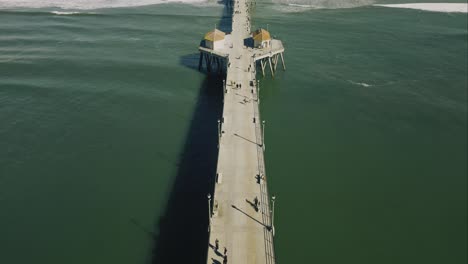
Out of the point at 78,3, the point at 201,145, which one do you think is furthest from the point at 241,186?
the point at 78,3

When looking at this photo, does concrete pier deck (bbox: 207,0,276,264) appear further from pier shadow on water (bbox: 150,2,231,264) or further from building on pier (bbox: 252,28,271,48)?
building on pier (bbox: 252,28,271,48)

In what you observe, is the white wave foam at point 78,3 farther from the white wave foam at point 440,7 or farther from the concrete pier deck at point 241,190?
the concrete pier deck at point 241,190

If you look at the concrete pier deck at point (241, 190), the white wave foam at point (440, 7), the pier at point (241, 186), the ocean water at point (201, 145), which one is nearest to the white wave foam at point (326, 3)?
the white wave foam at point (440, 7)

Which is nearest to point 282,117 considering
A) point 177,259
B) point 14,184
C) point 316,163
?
point 316,163

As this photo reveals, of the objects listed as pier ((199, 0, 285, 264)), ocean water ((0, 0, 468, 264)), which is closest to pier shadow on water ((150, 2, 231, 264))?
ocean water ((0, 0, 468, 264))

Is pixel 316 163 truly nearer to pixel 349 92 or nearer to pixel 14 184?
pixel 349 92

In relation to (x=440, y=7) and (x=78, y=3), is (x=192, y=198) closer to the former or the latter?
(x=78, y=3)
